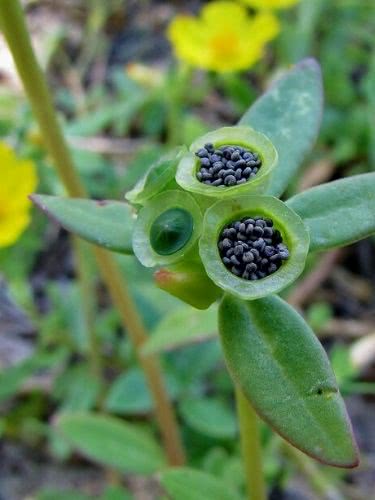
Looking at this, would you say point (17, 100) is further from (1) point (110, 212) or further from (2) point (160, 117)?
(1) point (110, 212)

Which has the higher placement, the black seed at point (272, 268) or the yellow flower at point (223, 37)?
the black seed at point (272, 268)

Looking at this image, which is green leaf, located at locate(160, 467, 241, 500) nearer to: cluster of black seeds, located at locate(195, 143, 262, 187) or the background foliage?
the background foliage

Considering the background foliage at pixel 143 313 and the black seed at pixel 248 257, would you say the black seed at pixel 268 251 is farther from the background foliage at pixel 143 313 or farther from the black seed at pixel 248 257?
the background foliage at pixel 143 313

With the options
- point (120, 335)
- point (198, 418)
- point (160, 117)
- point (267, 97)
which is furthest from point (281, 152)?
point (160, 117)

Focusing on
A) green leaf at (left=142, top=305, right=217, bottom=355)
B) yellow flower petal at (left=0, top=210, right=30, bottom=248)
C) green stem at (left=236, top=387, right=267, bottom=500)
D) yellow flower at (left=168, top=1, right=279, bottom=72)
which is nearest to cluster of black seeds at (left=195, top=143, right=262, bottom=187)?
green stem at (left=236, top=387, right=267, bottom=500)

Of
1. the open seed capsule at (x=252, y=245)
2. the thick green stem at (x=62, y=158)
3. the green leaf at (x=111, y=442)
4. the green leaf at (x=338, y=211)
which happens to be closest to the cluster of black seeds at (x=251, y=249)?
the open seed capsule at (x=252, y=245)

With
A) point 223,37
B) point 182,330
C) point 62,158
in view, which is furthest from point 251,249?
point 223,37

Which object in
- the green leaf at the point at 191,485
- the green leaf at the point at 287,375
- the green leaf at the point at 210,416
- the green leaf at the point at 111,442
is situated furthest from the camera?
the green leaf at the point at 210,416
